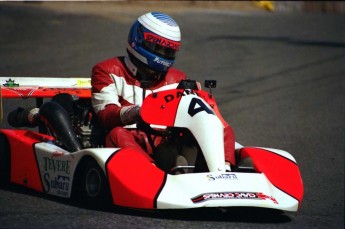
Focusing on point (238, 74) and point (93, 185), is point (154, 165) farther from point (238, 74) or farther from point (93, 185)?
point (238, 74)

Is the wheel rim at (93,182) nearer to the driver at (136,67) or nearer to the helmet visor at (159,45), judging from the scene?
the driver at (136,67)

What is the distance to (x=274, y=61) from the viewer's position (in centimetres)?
1445

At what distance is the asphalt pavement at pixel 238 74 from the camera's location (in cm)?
602

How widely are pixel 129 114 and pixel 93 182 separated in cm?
62

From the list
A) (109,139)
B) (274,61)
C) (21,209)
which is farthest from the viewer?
(274,61)

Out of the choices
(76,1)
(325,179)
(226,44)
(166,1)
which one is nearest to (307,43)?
(226,44)

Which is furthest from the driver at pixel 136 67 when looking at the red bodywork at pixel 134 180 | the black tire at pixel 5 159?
the red bodywork at pixel 134 180

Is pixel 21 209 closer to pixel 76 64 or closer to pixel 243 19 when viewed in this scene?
pixel 76 64

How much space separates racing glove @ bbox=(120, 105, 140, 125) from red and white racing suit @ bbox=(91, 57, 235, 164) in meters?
0.04

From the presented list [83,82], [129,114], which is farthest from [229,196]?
[83,82]

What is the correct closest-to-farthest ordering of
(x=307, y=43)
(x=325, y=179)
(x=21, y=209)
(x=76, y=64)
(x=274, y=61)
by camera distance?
(x=21, y=209)
(x=325, y=179)
(x=76, y=64)
(x=274, y=61)
(x=307, y=43)

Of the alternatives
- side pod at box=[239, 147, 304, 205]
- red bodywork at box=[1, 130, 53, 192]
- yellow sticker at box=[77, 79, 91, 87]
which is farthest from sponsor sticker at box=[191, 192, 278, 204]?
yellow sticker at box=[77, 79, 91, 87]

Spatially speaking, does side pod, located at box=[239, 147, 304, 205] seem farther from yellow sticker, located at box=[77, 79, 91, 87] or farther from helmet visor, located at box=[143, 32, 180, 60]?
yellow sticker, located at box=[77, 79, 91, 87]

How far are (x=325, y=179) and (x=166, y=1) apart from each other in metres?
10.3
